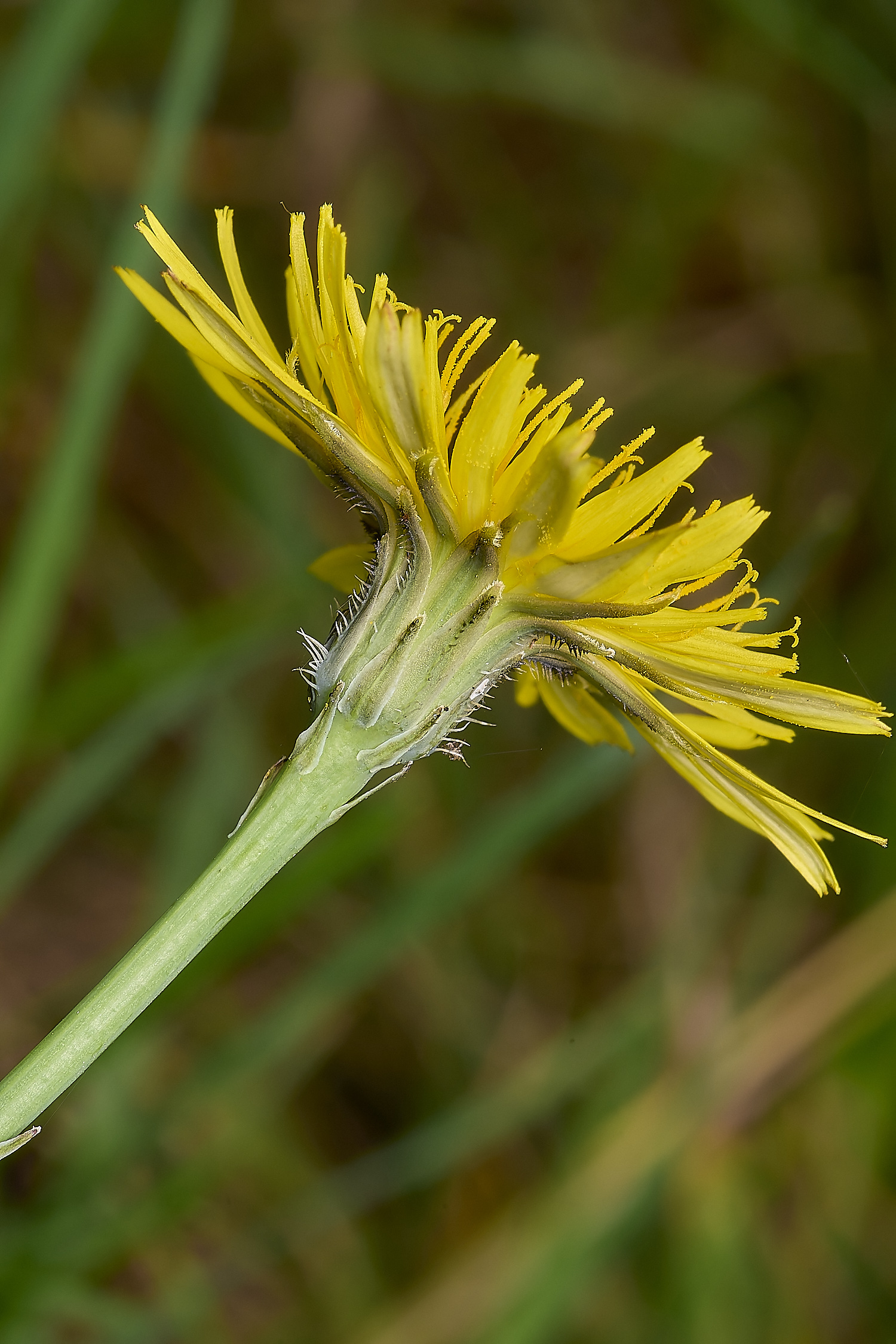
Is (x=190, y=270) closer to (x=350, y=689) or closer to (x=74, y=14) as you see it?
(x=350, y=689)

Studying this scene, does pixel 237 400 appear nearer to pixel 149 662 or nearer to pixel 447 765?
pixel 149 662

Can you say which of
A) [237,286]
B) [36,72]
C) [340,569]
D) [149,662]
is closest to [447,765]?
[149,662]

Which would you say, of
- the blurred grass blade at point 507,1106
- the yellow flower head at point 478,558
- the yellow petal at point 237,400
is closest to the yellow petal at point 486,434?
the yellow flower head at point 478,558

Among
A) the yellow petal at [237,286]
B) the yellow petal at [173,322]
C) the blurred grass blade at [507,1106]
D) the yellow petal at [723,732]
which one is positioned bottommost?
the blurred grass blade at [507,1106]

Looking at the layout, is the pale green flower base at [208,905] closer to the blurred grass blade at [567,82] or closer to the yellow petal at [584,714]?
the yellow petal at [584,714]

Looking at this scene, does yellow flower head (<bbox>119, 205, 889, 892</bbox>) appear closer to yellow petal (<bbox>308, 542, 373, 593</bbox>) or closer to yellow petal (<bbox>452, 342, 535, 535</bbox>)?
yellow petal (<bbox>452, 342, 535, 535</bbox>)

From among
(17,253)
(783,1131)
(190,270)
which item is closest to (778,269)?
(17,253)
